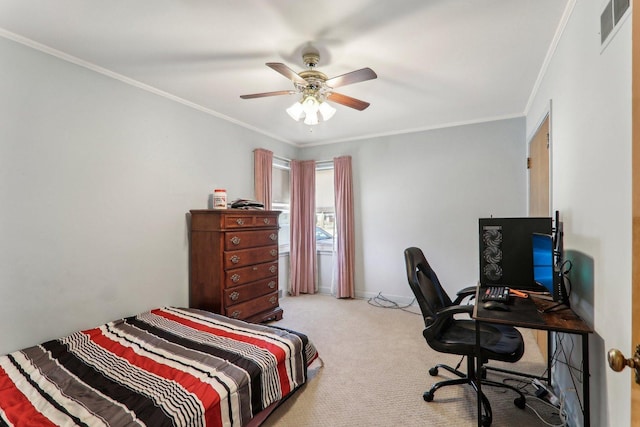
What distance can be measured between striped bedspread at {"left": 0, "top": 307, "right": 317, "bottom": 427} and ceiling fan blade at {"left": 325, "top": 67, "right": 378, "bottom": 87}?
1865 millimetres

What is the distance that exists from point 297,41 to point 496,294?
6.91ft

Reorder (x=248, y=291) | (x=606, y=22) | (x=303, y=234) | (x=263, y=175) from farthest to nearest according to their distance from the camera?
(x=303, y=234) < (x=263, y=175) < (x=248, y=291) < (x=606, y=22)

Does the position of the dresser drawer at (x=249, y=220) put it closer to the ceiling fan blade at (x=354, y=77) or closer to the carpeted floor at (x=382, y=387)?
the carpeted floor at (x=382, y=387)

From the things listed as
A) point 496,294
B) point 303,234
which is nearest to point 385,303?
point 303,234

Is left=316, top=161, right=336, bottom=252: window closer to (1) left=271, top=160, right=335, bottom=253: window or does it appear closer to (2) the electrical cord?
(1) left=271, top=160, right=335, bottom=253: window

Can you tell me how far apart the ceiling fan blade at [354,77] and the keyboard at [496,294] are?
5.09 ft

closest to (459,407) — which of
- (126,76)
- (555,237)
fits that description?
(555,237)

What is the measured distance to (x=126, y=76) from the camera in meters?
2.60

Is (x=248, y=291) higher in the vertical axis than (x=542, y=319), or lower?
lower

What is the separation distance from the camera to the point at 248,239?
3.18m

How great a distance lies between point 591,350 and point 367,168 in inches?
132

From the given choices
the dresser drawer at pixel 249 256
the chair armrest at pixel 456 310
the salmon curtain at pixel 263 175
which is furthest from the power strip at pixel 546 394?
the salmon curtain at pixel 263 175

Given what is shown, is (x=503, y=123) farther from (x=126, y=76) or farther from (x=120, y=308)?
(x=120, y=308)

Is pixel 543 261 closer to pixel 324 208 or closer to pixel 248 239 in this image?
pixel 248 239
